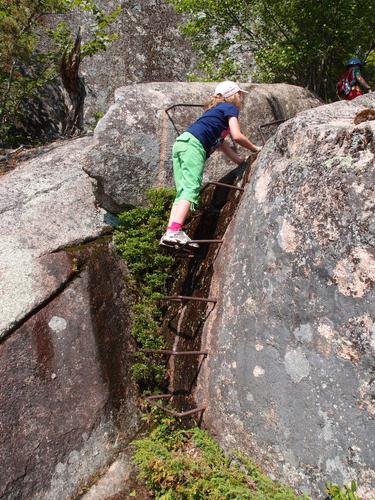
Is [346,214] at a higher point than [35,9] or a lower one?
lower

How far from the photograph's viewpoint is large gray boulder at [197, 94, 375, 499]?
2719 millimetres

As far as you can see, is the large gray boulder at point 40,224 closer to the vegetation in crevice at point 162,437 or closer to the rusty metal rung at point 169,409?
the vegetation in crevice at point 162,437

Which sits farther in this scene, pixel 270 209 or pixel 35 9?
pixel 35 9

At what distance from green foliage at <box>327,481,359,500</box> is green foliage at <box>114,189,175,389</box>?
5.90ft

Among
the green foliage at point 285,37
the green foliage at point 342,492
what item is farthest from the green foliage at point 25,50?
the green foliage at point 342,492

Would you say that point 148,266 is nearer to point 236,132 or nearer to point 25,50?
point 236,132

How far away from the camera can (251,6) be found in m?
7.45

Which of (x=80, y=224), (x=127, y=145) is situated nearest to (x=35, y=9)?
(x=127, y=145)

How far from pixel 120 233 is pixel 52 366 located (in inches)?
60.9

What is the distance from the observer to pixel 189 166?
4109mm

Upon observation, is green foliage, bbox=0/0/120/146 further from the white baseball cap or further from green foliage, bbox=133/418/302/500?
green foliage, bbox=133/418/302/500

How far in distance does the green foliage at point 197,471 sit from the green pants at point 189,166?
199 centimetres

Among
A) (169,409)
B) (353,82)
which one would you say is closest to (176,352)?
(169,409)

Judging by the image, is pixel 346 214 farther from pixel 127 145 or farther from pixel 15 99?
pixel 15 99
